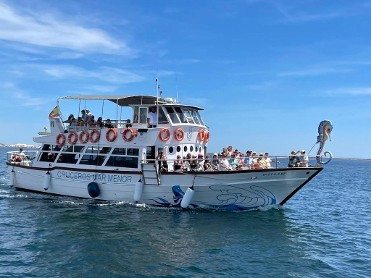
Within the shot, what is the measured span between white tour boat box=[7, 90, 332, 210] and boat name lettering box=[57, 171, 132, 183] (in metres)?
0.02

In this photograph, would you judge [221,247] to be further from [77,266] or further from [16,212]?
[16,212]

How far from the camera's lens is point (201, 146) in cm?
2316

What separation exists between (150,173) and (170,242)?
6.02 m

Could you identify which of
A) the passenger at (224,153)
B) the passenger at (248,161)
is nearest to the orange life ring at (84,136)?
the passenger at (224,153)

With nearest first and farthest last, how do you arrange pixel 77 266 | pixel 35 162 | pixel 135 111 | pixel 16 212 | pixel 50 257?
1. pixel 77 266
2. pixel 50 257
3. pixel 16 212
4. pixel 135 111
5. pixel 35 162

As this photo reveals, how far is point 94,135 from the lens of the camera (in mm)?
22812

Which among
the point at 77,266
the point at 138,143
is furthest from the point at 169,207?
the point at 77,266

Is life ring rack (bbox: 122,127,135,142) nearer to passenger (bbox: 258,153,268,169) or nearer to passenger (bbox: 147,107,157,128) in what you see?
passenger (bbox: 147,107,157,128)

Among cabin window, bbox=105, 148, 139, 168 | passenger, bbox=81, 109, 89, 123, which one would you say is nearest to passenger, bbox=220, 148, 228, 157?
cabin window, bbox=105, 148, 139, 168

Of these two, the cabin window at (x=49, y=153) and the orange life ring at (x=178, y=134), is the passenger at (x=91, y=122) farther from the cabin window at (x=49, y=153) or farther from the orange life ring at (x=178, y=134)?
the orange life ring at (x=178, y=134)

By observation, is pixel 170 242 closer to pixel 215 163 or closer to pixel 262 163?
pixel 215 163

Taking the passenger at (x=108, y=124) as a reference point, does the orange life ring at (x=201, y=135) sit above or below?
below

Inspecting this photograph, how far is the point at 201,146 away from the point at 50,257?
1219 centimetres

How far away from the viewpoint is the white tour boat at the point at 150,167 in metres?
19.2
